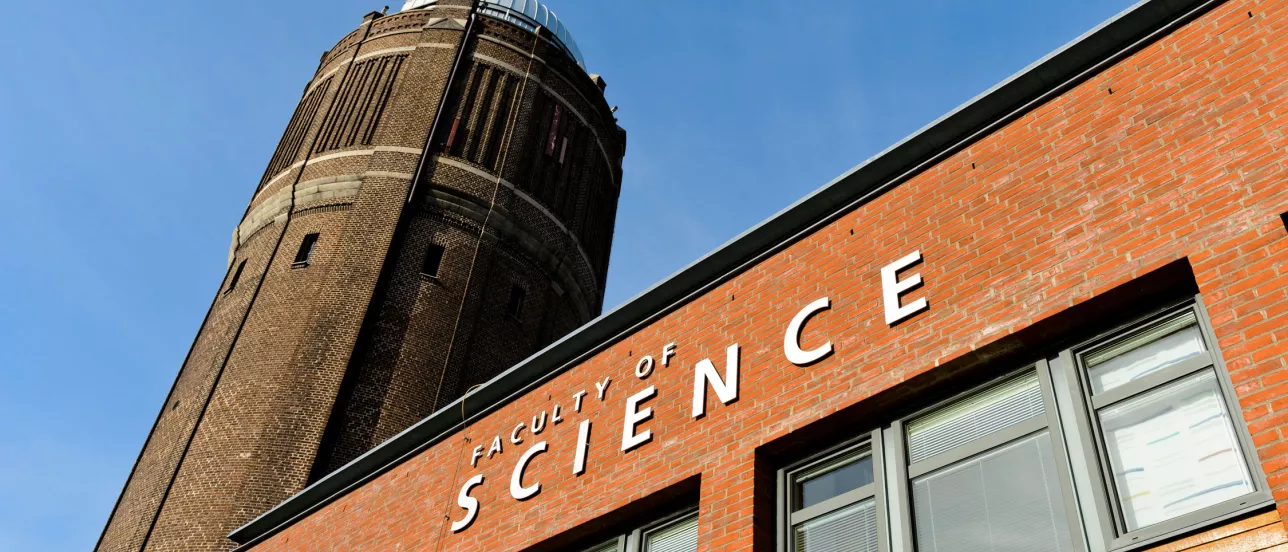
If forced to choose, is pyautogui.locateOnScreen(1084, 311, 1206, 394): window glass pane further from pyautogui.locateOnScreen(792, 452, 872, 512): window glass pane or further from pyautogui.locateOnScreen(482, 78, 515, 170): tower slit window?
pyautogui.locateOnScreen(482, 78, 515, 170): tower slit window

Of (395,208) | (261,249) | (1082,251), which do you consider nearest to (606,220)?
(395,208)

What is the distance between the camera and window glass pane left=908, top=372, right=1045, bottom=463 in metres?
7.37

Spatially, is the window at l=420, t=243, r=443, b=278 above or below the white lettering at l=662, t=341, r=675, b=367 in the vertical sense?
above

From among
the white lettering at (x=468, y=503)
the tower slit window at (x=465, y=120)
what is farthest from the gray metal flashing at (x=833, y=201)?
the tower slit window at (x=465, y=120)

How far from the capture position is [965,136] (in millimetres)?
9008

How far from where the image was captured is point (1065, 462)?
679 cm

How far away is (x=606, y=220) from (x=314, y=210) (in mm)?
7956

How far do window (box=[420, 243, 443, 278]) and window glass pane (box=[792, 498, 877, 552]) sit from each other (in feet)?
54.9

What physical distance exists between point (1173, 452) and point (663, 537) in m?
4.20

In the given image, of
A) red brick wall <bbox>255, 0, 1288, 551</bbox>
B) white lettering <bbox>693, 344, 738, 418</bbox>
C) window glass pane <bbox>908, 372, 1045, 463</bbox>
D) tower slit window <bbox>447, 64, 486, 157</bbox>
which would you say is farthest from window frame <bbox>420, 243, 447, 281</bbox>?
window glass pane <bbox>908, 372, 1045, 463</bbox>

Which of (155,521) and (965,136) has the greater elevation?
(155,521)

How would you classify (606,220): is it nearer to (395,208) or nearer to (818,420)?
(395,208)

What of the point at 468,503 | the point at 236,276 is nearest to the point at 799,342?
the point at 468,503

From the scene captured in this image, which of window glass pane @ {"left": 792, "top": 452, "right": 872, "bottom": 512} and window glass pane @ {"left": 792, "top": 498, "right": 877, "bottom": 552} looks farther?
window glass pane @ {"left": 792, "top": 452, "right": 872, "bottom": 512}
